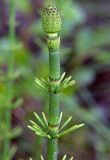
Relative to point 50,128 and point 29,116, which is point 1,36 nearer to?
point 29,116

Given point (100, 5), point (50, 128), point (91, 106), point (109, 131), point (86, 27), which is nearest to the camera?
point (50, 128)

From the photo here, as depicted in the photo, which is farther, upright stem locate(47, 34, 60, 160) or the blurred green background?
the blurred green background

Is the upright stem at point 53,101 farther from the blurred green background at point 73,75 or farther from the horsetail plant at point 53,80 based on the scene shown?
the blurred green background at point 73,75

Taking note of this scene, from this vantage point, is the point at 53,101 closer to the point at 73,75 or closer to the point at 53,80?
the point at 53,80

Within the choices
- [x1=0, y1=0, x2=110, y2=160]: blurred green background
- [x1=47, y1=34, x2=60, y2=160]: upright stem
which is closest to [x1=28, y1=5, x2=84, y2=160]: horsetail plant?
[x1=47, y1=34, x2=60, y2=160]: upright stem

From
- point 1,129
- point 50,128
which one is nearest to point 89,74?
point 1,129

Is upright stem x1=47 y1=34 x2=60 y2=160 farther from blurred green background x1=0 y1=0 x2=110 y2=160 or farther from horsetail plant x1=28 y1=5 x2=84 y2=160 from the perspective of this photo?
blurred green background x1=0 y1=0 x2=110 y2=160

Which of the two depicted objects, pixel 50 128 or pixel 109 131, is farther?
pixel 109 131

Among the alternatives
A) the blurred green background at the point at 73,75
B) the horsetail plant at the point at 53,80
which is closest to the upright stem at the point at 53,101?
the horsetail plant at the point at 53,80
